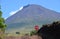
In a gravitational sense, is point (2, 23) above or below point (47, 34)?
above

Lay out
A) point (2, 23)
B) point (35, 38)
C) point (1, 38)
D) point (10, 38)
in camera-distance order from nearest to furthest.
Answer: point (1, 38) → point (35, 38) → point (10, 38) → point (2, 23)

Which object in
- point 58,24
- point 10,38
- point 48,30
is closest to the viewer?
point 58,24

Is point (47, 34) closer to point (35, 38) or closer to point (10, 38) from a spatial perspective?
point (35, 38)

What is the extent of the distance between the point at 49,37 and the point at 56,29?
1826 mm

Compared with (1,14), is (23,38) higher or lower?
lower

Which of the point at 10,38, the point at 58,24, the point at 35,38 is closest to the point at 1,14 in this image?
the point at 10,38

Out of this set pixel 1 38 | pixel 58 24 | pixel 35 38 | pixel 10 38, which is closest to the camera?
pixel 58 24

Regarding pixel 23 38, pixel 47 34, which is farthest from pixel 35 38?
pixel 47 34

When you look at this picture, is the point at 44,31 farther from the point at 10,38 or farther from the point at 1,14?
the point at 1,14

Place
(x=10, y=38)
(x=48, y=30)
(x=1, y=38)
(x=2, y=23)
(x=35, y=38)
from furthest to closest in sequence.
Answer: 1. (x=2, y=23)
2. (x=10, y=38)
3. (x=35, y=38)
4. (x=1, y=38)
5. (x=48, y=30)

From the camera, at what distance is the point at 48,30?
2988cm

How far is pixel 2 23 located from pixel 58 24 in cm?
1951

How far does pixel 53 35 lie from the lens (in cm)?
2898

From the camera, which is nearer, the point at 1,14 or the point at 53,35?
the point at 53,35
